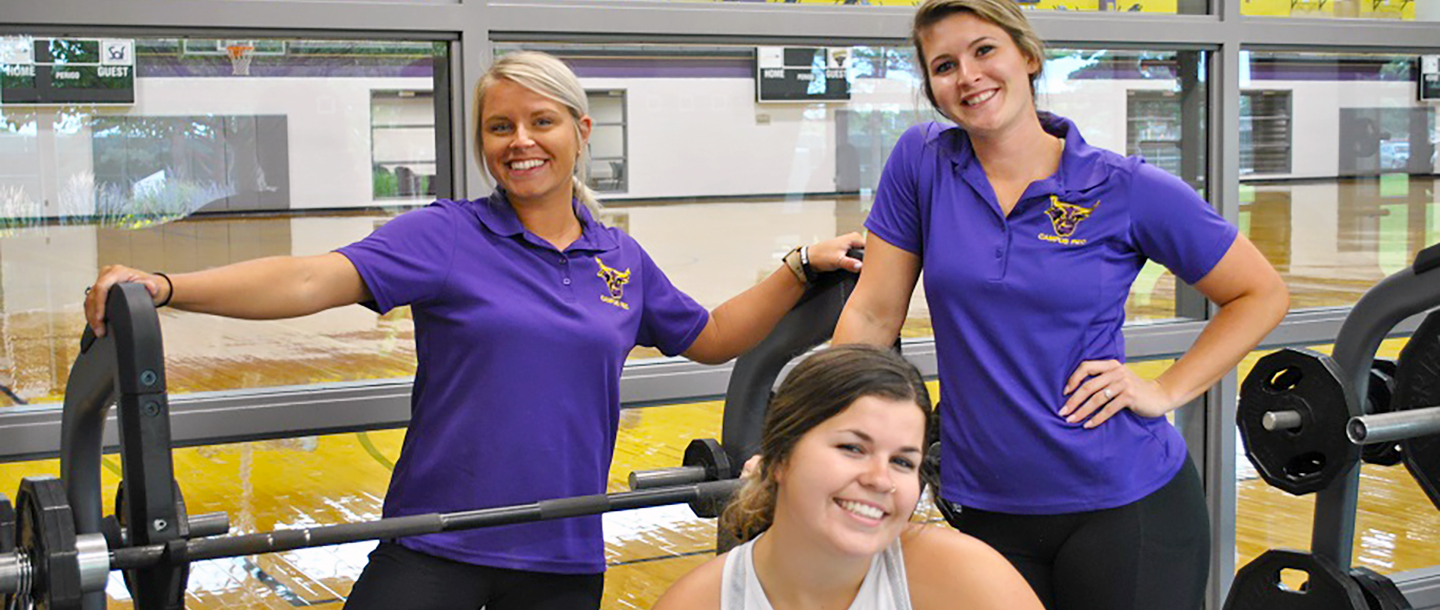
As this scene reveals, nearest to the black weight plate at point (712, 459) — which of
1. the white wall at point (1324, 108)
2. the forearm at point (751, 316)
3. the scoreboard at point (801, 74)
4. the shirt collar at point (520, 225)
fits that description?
the forearm at point (751, 316)

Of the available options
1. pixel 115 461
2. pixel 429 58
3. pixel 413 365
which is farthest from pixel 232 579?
pixel 429 58

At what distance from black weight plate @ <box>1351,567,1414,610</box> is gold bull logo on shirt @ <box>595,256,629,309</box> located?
1489 mm

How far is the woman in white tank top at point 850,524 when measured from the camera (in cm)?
164

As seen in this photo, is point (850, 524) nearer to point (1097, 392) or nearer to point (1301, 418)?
point (1097, 392)

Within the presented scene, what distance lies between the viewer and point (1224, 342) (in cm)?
220

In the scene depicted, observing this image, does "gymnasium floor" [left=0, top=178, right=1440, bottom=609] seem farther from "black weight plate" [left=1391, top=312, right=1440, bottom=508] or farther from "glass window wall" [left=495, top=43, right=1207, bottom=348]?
"black weight plate" [left=1391, top=312, right=1440, bottom=508]

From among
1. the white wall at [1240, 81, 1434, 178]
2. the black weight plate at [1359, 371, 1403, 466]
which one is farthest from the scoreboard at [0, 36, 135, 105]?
the white wall at [1240, 81, 1434, 178]

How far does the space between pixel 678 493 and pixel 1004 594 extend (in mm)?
619

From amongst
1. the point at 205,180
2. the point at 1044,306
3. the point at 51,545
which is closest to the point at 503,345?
the point at 51,545

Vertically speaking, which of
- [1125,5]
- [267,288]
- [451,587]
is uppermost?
[1125,5]

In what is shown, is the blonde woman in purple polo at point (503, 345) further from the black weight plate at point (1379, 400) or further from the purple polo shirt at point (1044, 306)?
the black weight plate at point (1379, 400)

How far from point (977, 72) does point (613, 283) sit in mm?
606

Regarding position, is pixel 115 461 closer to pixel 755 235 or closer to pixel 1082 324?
pixel 755 235

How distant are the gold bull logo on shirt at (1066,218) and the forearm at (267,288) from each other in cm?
96
